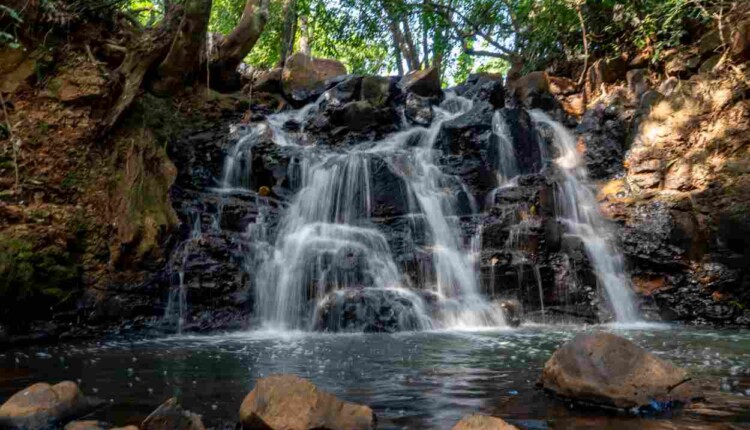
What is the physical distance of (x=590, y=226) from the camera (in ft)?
36.1

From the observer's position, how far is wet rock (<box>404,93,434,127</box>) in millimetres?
14594

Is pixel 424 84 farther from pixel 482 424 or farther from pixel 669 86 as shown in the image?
pixel 482 424

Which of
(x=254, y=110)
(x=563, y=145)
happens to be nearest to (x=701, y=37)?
(x=563, y=145)

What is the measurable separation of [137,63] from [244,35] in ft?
16.5

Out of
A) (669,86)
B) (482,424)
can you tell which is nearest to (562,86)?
(669,86)

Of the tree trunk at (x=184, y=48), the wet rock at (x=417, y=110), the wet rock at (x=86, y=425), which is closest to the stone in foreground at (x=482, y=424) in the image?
the wet rock at (x=86, y=425)

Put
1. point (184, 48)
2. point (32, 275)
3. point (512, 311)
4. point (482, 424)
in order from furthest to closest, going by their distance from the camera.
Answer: point (184, 48)
point (512, 311)
point (32, 275)
point (482, 424)

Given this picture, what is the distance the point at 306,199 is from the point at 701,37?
31.5 ft

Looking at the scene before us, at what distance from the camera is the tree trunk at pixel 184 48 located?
31.0 ft

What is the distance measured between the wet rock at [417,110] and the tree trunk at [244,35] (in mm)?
4000

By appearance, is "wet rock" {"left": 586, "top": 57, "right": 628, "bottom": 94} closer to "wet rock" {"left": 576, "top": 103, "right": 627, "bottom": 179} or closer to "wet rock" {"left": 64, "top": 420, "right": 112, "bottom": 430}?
"wet rock" {"left": 576, "top": 103, "right": 627, "bottom": 179}

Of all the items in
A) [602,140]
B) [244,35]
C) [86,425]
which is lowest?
[86,425]

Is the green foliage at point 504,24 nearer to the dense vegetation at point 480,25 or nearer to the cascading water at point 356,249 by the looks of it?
the dense vegetation at point 480,25

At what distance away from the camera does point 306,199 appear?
11.0 meters
